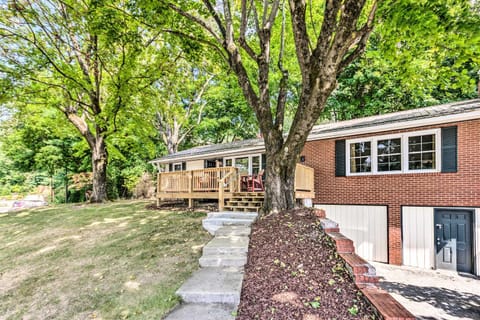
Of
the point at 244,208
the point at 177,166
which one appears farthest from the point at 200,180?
the point at 177,166

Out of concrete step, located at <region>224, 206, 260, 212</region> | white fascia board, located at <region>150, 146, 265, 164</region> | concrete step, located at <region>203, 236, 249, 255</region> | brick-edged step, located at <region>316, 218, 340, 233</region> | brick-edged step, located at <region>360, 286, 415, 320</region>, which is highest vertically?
white fascia board, located at <region>150, 146, 265, 164</region>

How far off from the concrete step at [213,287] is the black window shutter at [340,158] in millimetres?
7238

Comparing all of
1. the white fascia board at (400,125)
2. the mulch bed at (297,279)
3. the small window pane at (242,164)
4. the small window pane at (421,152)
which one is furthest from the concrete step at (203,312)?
the small window pane at (242,164)

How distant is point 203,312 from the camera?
10.3 feet

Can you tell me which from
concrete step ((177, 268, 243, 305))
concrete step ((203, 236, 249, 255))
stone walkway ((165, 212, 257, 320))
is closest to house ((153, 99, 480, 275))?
stone walkway ((165, 212, 257, 320))

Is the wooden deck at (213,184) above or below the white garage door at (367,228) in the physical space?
above

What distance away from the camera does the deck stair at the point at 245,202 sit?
8.22 meters

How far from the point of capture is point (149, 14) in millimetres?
6930

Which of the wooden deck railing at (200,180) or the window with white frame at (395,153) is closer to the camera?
the window with white frame at (395,153)

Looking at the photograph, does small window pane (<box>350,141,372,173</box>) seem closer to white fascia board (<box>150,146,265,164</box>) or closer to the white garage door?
the white garage door

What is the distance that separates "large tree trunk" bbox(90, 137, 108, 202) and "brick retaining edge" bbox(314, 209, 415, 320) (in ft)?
41.8

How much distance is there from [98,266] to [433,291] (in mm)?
8637

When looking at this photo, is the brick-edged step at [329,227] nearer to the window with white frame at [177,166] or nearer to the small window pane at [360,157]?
the small window pane at [360,157]

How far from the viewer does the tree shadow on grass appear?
5523 mm
